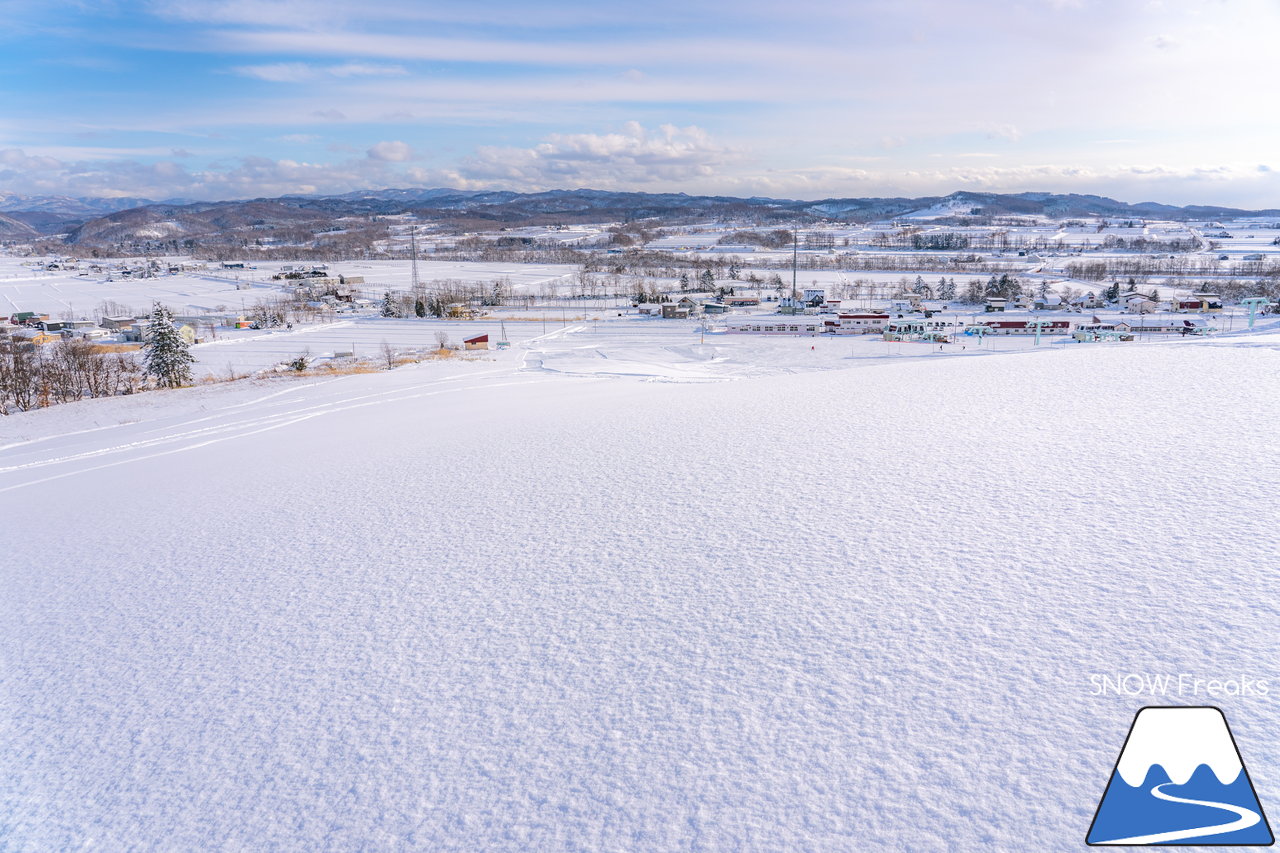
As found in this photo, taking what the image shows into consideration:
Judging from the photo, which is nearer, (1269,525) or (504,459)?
(1269,525)

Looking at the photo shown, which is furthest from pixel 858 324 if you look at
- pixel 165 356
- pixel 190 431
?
pixel 165 356

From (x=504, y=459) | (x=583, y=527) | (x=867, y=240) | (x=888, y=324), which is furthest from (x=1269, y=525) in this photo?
(x=867, y=240)

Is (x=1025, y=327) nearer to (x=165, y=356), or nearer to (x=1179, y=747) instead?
(x=1179, y=747)

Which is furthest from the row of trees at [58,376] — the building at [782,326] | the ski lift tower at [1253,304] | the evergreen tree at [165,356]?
the ski lift tower at [1253,304]

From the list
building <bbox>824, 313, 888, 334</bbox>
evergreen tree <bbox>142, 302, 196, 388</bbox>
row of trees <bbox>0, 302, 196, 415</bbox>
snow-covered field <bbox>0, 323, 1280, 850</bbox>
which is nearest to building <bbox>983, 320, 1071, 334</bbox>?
building <bbox>824, 313, 888, 334</bbox>

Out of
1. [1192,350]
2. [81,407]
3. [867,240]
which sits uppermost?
[867,240]

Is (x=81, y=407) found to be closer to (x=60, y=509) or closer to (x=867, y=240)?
(x=60, y=509)

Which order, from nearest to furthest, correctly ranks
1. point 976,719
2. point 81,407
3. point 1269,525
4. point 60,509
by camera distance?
point 976,719
point 1269,525
point 60,509
point 81,407
